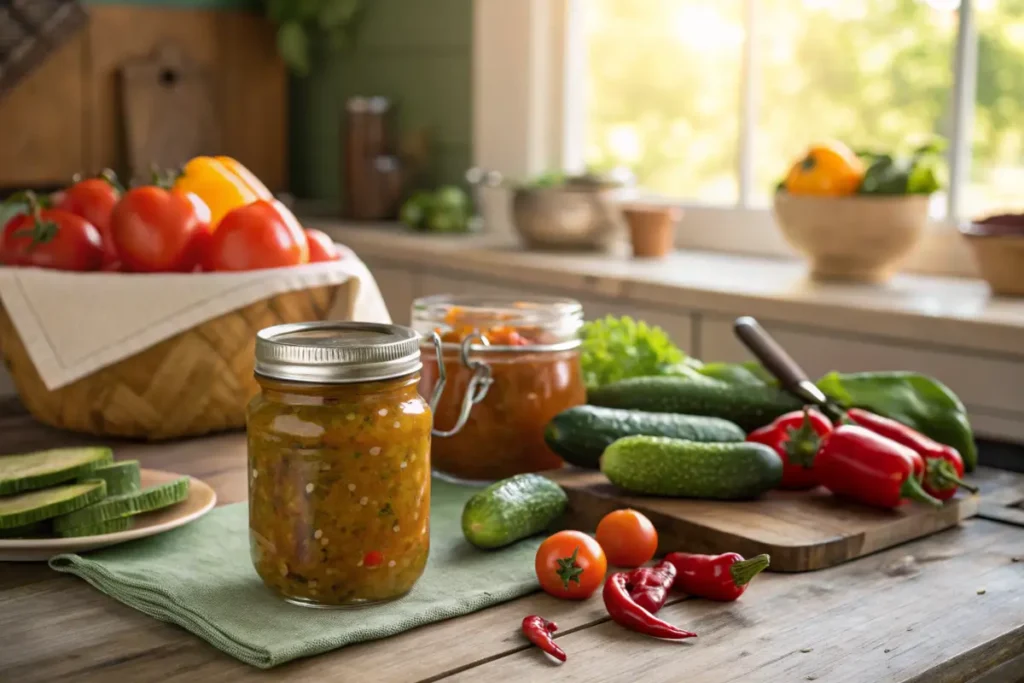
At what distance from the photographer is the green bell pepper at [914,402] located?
4.37 feet

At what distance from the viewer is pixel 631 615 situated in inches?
34.7

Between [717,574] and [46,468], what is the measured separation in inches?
22.6

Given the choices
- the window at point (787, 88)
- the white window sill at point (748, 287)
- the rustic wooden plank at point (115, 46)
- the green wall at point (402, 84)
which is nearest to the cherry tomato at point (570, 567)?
the white window sill at point (748, 287)

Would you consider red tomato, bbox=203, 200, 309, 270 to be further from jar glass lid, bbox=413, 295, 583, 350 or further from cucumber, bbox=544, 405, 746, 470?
cucumber, bbox=544, 405, 746, 470

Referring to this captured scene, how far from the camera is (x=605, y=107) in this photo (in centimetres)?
351

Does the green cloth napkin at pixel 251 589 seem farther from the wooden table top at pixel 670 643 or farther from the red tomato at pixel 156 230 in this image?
the red tomato at pixel 156 230

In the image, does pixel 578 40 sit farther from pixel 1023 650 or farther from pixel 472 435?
pixel 1023 650

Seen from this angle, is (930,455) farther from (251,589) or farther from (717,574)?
(251,589)

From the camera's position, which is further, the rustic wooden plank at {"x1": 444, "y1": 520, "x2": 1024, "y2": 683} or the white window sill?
the white window sill

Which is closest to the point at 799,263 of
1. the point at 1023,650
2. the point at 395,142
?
the point at 395,142

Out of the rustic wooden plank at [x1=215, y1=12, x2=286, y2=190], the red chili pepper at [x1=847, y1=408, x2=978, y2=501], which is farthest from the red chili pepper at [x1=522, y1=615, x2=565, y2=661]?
the rustic wooden plank at [x1=215, y1=12, x2=286, y2=190]

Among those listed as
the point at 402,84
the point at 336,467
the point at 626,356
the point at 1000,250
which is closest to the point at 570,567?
the point at 336,467

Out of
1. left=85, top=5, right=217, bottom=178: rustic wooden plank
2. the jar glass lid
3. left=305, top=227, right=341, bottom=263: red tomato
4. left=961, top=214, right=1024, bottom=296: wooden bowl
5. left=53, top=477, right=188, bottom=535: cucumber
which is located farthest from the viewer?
left=85, top=5, right=217, bottom=178: rustic wooden plank

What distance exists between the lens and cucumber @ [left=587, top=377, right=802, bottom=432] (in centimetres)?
133
